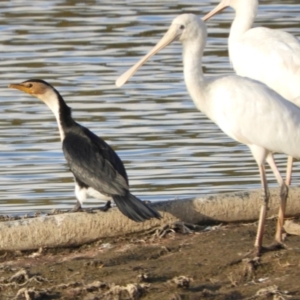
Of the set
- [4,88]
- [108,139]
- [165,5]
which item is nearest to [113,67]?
[4,88]

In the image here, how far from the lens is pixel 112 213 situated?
8562mm

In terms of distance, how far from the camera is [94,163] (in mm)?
8938

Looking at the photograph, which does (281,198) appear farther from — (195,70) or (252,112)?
(195,70)

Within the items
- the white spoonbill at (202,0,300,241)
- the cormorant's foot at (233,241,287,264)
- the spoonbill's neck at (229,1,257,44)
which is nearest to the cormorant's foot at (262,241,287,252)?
the cormorant's foot at (233,241,287,264)

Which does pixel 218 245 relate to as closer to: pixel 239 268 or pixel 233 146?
pixel 239 268

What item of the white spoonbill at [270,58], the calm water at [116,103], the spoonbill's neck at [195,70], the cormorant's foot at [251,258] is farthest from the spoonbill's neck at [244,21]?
the cormorant's foot at [251,258]

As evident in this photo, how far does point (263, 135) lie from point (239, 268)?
1.13m

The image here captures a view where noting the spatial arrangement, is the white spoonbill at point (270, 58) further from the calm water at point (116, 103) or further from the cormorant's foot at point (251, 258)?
the cormorant's foot at point (251, 258)

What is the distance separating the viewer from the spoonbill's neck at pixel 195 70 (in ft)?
27.7

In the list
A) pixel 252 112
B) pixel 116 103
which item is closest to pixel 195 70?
pixel 252 112

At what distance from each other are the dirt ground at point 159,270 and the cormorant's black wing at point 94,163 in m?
0.44

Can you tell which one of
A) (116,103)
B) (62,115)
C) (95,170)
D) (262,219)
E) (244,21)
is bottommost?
(116,103)

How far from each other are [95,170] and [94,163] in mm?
66

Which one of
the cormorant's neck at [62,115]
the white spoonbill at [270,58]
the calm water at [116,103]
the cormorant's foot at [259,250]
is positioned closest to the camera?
the cormorant's foot at [259,250]
